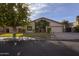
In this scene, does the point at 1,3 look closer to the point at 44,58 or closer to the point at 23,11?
the point at 23,11

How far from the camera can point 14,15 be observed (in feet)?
32.1

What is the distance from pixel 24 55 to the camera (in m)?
9.68

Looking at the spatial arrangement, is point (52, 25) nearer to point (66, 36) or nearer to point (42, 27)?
point (42, 27)

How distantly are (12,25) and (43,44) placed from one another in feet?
1.99

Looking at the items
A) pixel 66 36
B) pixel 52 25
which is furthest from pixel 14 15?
pixel 66 36

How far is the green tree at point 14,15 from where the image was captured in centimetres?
976

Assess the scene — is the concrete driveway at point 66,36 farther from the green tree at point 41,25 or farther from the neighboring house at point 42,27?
the green tree at point 41,25

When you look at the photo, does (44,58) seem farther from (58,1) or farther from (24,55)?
(58,1)

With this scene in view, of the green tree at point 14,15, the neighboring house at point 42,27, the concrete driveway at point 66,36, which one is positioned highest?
the green tree at point 14,15

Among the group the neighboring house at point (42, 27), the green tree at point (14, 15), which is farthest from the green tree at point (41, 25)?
the green tree at point (14, 15)

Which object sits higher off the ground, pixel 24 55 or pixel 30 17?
pixel 30 17

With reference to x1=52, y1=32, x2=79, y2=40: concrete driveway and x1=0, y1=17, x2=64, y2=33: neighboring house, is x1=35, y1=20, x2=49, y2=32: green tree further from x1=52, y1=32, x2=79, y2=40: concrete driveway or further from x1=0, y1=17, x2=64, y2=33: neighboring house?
x1=52, y1=32, x2=79, y2=40: concrete driveway

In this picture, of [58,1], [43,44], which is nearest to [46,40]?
[43,44]

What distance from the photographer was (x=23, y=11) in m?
9.81
